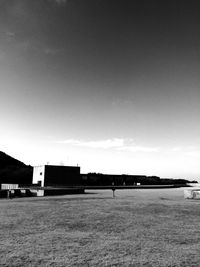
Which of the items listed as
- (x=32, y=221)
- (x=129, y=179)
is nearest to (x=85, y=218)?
(x=32, y=221)

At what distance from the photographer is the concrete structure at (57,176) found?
43719 millimetres

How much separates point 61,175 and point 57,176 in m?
0.82

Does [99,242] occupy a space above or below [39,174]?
below

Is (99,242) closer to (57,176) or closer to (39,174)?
(57,176)

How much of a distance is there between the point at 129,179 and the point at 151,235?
215 ft

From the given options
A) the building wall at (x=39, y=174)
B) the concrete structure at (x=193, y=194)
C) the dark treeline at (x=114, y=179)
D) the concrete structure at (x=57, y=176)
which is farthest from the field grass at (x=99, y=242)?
the dark treeline at (x=114, y=179)

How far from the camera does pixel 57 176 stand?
4438 cm

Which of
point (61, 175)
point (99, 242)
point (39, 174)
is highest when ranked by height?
point (39, 174)

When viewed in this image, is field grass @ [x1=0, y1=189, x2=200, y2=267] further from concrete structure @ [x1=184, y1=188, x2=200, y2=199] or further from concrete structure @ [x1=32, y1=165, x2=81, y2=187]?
concrete structure @ [x1=32, y1=165, x2=81, y2=187]

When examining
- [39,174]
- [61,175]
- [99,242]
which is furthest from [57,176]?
[99,242]

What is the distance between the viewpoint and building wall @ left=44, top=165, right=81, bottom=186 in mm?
43844

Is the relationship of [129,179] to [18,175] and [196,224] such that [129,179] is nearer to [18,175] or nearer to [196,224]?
[18,175]

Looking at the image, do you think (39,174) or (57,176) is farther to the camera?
(39,174)

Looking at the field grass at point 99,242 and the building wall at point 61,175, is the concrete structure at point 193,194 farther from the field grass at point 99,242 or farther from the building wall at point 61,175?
the building wall at point 61,175
